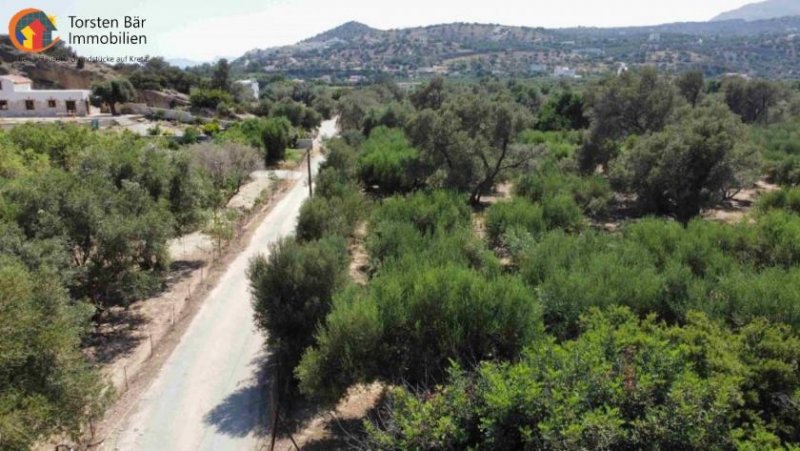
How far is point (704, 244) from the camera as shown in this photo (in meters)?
18.8

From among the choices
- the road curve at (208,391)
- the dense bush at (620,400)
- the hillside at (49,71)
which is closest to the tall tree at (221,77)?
the hillside at (49,71)

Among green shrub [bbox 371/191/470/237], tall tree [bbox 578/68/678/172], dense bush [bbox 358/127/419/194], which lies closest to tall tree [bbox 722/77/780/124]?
tall tree [bbox 578/68/678/172]

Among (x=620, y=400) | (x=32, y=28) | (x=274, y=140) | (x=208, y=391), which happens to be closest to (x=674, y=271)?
(x=620, y=400)

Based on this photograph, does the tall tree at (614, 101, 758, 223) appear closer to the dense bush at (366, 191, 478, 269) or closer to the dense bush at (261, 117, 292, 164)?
the dense bush at (366, 191, 478, 269)

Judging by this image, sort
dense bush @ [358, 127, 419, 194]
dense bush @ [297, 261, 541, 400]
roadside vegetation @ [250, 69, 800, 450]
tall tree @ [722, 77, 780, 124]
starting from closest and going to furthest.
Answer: roadside vegetation @ [250, 69, 800, 450]
dense bush @ [297, 261, 541, 400]
dense bush @ [358, 127, 419, 194]
tall tree @ [722, 77, 780, 124]

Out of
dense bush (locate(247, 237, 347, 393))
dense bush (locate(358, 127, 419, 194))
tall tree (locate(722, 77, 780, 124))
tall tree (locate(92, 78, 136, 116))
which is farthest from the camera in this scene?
tall tree (locate(92, 78, 136, 116))

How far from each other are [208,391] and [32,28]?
61.8 m

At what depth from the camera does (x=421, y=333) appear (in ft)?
41.9

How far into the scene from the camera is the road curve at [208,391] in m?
13.6

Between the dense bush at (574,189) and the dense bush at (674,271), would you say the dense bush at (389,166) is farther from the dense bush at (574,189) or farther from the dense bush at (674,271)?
the dense bush at (674,271)

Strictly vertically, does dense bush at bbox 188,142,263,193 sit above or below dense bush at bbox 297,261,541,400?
above

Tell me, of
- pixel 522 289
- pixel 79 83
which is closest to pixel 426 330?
pixel 522 289

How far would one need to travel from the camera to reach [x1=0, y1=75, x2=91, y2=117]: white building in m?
64.3

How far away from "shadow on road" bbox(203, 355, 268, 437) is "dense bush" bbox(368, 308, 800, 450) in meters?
5.02
